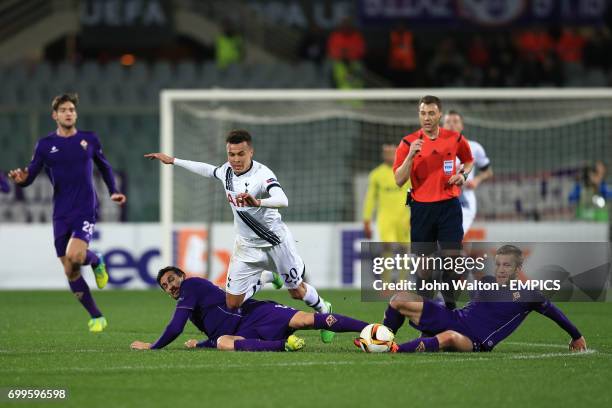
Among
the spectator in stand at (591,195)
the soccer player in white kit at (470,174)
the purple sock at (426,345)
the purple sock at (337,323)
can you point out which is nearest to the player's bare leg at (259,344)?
the purple sock at (337,323)

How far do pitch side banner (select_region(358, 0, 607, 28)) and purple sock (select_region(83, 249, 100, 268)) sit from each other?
559 inches

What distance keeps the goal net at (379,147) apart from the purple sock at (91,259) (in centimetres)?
658

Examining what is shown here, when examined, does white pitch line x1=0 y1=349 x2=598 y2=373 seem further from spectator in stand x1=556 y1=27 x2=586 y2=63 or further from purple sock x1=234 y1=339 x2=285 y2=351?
spectator in stand x1=556 y1=27 x2=586 y2=63

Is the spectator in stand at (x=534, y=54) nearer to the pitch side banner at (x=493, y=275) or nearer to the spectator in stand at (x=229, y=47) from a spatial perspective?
the spectator in stand at (x=229, y=47)

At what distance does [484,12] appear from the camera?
24484 millimetres

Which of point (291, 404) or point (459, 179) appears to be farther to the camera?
point (459, 179)

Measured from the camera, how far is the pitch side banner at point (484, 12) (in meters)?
24.5

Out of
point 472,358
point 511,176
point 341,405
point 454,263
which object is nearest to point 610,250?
point 511,176

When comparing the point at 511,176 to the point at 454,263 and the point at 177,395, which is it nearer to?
the point at 454,263

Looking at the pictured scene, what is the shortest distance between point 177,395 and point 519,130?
1374 cm

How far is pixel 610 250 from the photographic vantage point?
56.2 ft

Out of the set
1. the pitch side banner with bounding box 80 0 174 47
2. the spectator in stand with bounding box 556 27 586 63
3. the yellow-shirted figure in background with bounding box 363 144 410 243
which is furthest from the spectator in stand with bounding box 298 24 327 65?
the yellow-shirted figure in background with bounding box 363 144 410 243

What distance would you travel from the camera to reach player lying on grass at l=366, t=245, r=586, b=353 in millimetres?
8750

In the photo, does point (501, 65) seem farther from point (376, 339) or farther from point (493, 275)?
point (376, 339)
